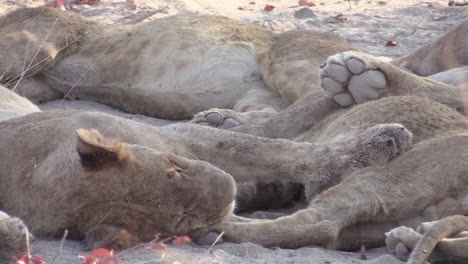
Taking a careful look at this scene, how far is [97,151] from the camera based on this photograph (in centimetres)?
380

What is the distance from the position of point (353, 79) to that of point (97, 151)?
87.1 inches

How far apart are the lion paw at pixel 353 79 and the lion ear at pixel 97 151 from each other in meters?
2.06

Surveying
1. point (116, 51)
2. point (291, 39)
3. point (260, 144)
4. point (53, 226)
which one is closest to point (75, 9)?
point (116, 51)

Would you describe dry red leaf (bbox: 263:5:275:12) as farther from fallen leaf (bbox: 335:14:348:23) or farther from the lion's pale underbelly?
the lion's pale underbelly

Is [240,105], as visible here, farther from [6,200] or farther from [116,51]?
[6,200]

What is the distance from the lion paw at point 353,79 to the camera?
560 cm

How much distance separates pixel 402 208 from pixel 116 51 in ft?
13.5

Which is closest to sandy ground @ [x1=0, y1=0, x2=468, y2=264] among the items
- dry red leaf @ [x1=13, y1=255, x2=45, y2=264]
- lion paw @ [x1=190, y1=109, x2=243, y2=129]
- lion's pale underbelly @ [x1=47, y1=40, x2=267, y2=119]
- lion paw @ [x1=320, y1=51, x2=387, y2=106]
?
lion's pale underbelly @ [x1=47, y1=40, x2=267, y2=119]

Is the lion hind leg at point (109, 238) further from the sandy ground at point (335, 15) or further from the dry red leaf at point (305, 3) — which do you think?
the dry red leaf at point (305, 3)

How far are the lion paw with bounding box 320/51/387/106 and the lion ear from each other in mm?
2062

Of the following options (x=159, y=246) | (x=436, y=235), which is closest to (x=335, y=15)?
(x=436, y=235)

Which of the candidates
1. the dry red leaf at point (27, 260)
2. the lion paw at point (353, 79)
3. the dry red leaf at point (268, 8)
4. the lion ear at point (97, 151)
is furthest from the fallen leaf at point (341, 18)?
the dry red leaf at point (27, 260)

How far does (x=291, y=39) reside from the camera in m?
7.57

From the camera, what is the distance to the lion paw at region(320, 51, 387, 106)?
5598 mm
